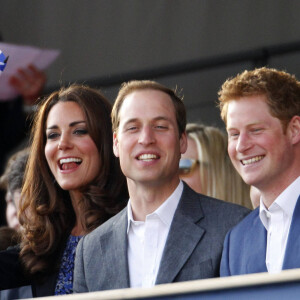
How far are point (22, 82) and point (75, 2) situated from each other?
1.24m

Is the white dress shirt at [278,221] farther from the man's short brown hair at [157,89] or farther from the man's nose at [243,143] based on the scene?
the man's short brown hair at [157,89]

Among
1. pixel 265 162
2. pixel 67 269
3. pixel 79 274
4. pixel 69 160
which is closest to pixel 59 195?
pixel 69 160

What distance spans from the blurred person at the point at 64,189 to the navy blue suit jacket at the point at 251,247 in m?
0.76

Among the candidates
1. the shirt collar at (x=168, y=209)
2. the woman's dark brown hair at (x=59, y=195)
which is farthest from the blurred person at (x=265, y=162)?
the woman's dark brown hair at (x=59, y=195)

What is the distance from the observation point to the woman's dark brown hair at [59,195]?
3434 millimetres

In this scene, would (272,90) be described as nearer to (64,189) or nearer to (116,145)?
(116,145)

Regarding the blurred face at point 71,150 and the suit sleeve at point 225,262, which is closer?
the suit sleeve at point 225,262

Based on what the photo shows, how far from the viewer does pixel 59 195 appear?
3564 mm

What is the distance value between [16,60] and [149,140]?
1679 mm

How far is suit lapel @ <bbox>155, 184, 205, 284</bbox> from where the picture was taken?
2.90 m

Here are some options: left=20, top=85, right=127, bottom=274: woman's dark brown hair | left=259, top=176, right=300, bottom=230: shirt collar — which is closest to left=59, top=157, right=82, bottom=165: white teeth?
left=20, top=85, right=127, bottom=274: woman's dark brown hair

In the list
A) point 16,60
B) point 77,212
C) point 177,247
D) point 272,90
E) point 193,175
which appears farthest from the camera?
point 16,60

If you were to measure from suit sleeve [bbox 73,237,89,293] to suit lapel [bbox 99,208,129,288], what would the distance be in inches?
3.8

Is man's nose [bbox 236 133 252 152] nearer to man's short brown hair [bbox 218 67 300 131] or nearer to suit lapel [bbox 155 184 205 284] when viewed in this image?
man's short brown hair [bbox 218 67 300 131]
